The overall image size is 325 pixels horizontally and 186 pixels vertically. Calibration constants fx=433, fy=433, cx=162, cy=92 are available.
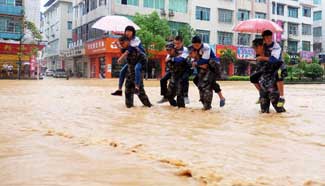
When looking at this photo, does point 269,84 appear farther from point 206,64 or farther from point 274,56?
point 206,64

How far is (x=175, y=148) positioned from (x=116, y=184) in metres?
1.20

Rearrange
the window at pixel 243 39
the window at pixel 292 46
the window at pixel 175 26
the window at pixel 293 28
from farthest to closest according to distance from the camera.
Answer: the window at pixel 293 28, the window at pixel 292 46, the window at pixel 243 39, the window at pixel 175 26

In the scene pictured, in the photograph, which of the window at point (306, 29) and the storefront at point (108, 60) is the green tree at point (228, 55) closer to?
the storefront at point (108, 60)

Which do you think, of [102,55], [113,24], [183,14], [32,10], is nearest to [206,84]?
[113,24]

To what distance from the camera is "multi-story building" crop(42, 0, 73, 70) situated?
5428 cm

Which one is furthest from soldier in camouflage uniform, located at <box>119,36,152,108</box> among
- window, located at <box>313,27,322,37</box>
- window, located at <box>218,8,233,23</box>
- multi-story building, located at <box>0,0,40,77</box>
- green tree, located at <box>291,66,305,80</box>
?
window, located at <box>313,27,322,37</box>

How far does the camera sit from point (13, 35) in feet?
120

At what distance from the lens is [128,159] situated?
3.13 meters

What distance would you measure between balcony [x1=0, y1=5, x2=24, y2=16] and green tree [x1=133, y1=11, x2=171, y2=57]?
963 centimetres

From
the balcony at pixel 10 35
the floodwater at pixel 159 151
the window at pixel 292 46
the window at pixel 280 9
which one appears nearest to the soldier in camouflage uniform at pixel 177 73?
the floodwater at pixel 159 151

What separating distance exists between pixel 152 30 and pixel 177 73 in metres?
28.7

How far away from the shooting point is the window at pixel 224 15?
45.5 meters

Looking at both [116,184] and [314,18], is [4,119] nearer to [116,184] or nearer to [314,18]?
[116,184]

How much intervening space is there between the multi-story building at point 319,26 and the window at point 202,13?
1984 cm
